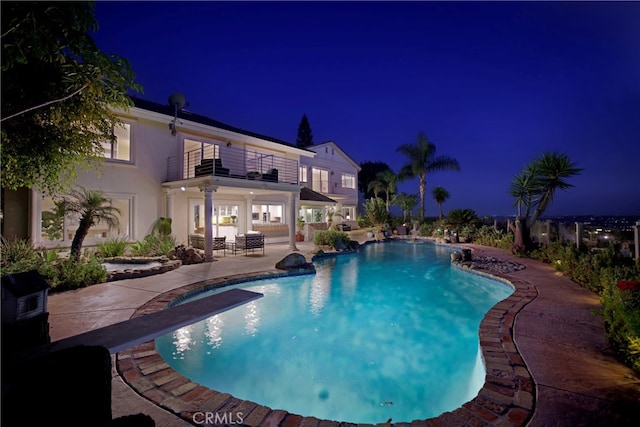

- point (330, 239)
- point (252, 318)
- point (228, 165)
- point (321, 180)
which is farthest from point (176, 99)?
point (321, 180)

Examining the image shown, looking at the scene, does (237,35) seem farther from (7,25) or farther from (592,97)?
(592,97)

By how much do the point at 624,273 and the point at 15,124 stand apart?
11.2 metres

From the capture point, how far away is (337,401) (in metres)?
3.73

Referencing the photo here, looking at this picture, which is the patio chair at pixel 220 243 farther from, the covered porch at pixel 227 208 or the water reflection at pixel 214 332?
the water reflection at pixel 214 332

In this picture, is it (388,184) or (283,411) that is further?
(388,184)

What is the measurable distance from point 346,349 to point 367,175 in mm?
39716

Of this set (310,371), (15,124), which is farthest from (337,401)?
(15,124)

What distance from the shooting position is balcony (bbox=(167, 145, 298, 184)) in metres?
11.7

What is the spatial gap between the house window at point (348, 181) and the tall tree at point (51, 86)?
2281 cm

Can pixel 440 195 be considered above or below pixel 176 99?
below

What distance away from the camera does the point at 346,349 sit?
510 centimetres

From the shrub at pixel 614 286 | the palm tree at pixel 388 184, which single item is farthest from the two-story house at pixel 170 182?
the palm tree at pixel 388 184

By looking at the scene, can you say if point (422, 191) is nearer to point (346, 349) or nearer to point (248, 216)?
point (248, 216)

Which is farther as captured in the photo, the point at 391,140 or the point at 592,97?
the point at 391,140
